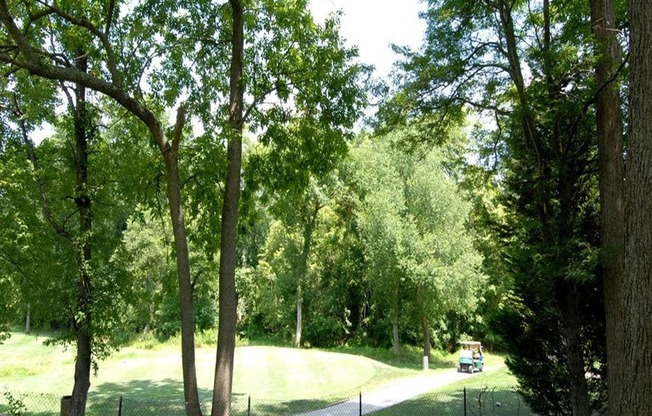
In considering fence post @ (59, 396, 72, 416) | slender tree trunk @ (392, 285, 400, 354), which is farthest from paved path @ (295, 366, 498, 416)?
fence post @ (59, 396, 72, 416)

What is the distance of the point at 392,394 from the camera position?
19.1 meters

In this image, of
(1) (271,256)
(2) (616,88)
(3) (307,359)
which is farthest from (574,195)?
(1) (271,256)

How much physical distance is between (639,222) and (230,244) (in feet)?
18.4

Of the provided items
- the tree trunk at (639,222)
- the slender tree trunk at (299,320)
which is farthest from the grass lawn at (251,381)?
the tree trunk at (639,222)

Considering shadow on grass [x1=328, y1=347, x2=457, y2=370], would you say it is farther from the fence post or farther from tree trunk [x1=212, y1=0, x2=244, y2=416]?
tree trunk [x1=212, y1=0, x2=244, y2=416]

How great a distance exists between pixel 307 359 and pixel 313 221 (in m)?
13.4

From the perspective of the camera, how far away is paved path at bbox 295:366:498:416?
1530cm

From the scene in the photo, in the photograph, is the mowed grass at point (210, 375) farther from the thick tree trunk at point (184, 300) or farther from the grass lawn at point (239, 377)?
the thick tree trunk at point (184, 300)

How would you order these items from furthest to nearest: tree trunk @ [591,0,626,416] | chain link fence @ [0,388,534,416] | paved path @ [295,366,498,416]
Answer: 1. paved path @ [295,366,498,416]
2. chain link fence @ [0,388,534,416]
3. tree trunk @ [591,0,626,416]

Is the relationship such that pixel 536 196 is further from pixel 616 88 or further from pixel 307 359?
pixel 307 359

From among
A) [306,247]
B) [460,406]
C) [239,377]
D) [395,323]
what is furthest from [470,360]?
[306,247]

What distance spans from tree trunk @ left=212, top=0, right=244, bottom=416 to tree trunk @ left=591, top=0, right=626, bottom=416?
19.0 ft

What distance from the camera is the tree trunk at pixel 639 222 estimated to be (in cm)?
582

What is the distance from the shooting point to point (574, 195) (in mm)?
10508
